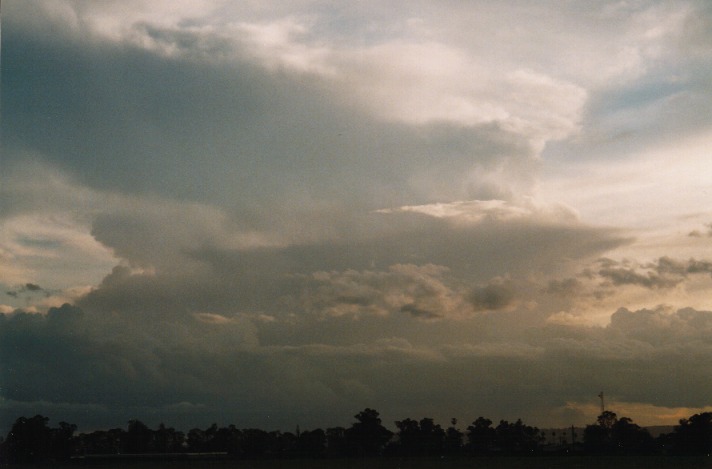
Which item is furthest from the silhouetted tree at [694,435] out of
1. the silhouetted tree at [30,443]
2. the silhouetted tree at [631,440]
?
the silhouetted tree at [30,443]

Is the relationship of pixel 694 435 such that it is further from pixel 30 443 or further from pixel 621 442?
Result: pixel 30 443

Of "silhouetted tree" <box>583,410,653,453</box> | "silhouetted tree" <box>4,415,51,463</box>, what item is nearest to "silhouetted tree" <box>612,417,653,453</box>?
"silhouetted tree" <box>583,410,653,453</box>

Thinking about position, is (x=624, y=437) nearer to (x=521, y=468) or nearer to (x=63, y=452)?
(x=521, y=468)

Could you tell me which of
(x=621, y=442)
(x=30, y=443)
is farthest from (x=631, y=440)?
→ (x=30, y=443)

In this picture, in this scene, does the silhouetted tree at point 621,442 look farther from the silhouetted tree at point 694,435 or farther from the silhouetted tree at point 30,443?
the silhouetted tree at point 30,443

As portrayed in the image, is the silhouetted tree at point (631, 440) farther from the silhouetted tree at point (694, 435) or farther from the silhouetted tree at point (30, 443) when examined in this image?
the silhouetted tree at point (30, 443)

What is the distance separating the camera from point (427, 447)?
19000cm

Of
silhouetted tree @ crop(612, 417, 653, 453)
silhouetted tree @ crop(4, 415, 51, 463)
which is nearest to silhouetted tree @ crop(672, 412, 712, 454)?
silhouetted tree @ crop(612, 417, 653, 453)

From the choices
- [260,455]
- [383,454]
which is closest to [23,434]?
[260,455]

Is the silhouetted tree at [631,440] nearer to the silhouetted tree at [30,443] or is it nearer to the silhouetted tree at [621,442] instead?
the silhouetted tree at [621,442]

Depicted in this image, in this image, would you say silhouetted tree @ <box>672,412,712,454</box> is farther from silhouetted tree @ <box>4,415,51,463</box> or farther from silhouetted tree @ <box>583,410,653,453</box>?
silhouetted tree @ <box>4,415,51,463</box>

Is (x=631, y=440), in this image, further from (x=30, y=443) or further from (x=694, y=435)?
(x=30, y=443)

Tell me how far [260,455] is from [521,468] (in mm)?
74772

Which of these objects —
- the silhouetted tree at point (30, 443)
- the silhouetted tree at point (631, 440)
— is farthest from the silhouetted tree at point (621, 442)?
the silhouetted tree at point (30, 443)
